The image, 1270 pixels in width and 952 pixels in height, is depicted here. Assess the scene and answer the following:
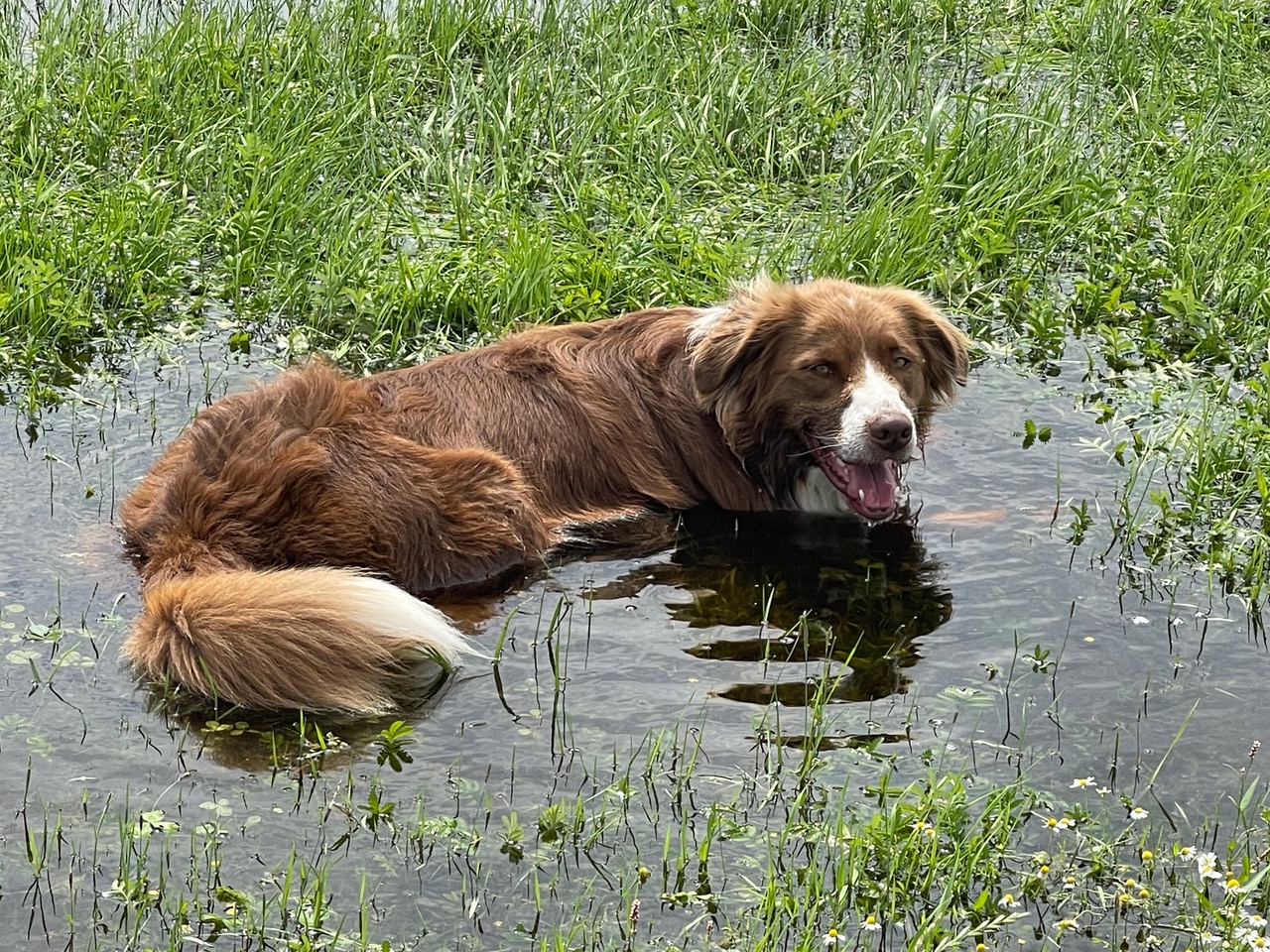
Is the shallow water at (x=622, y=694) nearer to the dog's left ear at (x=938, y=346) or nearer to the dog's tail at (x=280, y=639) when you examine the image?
the dog's tail at (x=280, y=639)

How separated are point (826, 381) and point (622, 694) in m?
1.60

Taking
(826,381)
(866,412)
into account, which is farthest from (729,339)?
(866,412)

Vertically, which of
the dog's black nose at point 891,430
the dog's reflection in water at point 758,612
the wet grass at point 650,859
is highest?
the dog's black nose at point 891,430

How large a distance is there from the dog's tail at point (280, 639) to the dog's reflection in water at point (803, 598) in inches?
38.3

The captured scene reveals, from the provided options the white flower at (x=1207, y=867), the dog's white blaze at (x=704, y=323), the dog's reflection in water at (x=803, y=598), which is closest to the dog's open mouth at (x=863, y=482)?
the dog's reflection in water at (x=803, y=598)

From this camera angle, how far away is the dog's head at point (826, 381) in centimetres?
564

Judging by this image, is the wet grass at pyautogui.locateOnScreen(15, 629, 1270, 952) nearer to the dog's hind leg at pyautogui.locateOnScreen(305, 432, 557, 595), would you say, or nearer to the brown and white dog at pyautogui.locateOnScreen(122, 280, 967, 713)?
the brown and white dog at pyautogui.locateOnScreen(122, 280, 967, 713)

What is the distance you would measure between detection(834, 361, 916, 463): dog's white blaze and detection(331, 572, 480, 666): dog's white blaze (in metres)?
1.66

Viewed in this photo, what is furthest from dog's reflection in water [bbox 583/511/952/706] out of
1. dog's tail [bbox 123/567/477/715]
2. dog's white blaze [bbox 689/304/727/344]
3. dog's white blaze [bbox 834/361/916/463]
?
dog's tail [bbox 123/567/477/715]

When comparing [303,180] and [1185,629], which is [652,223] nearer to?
[303,180]

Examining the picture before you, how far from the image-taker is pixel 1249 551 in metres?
5.45

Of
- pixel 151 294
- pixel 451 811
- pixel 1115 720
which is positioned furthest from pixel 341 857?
pixel 151 294

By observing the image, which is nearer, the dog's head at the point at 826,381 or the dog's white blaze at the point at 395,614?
the dog's white blaze at the point at 395,614

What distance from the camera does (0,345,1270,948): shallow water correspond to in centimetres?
377
